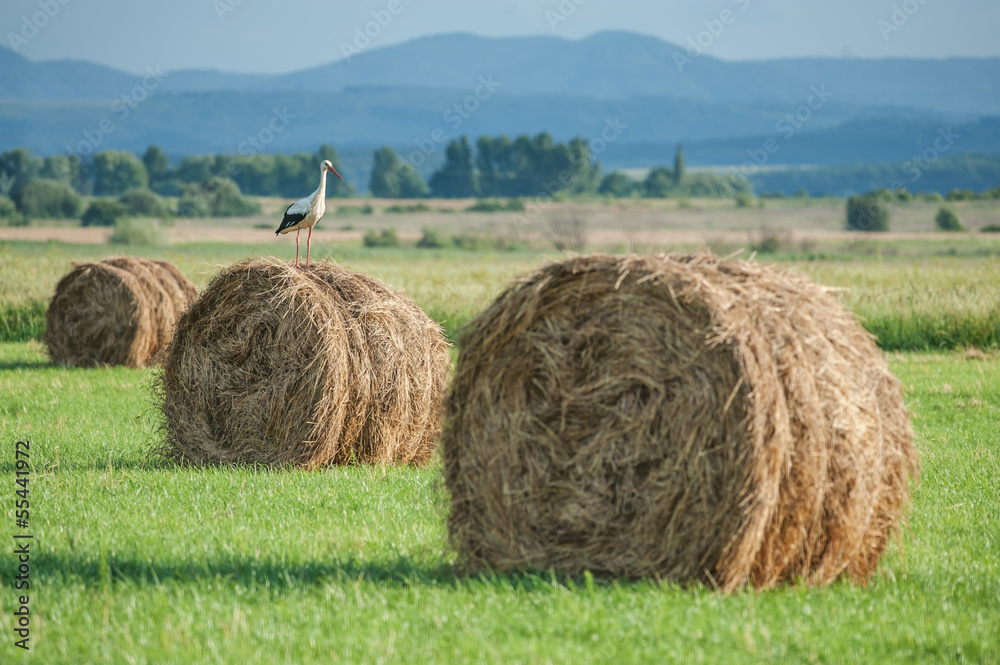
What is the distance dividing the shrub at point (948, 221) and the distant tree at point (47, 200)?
76.7 meters

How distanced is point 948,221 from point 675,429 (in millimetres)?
81163

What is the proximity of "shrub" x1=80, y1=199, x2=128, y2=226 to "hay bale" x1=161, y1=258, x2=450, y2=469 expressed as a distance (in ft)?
262

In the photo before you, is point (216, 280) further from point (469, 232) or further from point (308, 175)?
point (308, 175)

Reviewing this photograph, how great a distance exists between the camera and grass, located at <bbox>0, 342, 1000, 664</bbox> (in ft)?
14.8

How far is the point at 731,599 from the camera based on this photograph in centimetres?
507

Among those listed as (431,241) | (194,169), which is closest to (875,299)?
(431,241)

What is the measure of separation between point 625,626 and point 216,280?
6305 millimetres

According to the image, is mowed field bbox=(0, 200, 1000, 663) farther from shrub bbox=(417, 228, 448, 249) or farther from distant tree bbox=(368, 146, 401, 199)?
distant tree bbox=(368, 146, 401, 199)

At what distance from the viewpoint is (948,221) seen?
7788cm

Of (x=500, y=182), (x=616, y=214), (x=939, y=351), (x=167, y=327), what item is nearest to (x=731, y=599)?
(x=167, y=327)

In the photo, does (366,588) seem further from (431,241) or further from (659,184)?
(659,184)

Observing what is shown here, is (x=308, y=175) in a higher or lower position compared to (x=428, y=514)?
higher

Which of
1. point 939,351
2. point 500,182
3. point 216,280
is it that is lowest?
point 939,351

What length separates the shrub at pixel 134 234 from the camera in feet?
187
